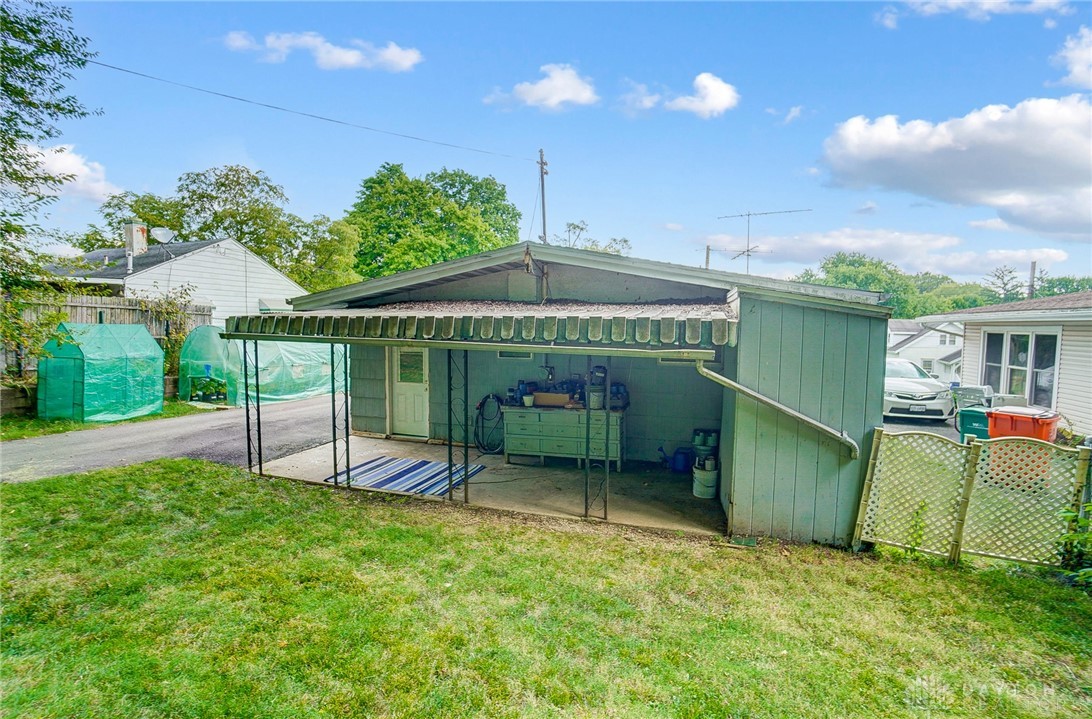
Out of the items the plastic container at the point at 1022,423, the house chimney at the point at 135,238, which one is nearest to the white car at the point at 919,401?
the plastic container at the point at 1022,423

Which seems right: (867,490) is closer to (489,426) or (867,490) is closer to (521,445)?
(521,445)

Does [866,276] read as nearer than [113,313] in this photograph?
No

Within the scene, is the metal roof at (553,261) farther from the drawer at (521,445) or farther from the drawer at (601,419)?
the drawer at (521,445)

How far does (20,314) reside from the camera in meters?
6.12

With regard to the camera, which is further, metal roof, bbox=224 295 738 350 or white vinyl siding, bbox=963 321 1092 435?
white vinyl siding, bbox=963 321 1092 435

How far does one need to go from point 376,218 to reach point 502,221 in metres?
8.40

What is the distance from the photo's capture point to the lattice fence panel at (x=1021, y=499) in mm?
3885

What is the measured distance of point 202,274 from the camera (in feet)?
48.1

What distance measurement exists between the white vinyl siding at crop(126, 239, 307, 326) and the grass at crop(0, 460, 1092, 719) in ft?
35.7

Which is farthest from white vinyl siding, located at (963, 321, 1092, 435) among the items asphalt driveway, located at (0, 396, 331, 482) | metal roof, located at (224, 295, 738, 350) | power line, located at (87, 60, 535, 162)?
power line, located at (87, 60, 535, 162)

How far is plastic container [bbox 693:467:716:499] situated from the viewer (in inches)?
225

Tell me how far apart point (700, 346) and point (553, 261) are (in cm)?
240

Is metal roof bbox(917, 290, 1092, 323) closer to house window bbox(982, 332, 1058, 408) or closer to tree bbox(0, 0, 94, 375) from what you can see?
house window bbox(982, 332, 1058, 408)

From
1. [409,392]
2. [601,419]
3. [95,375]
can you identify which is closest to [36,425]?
[95,375]
